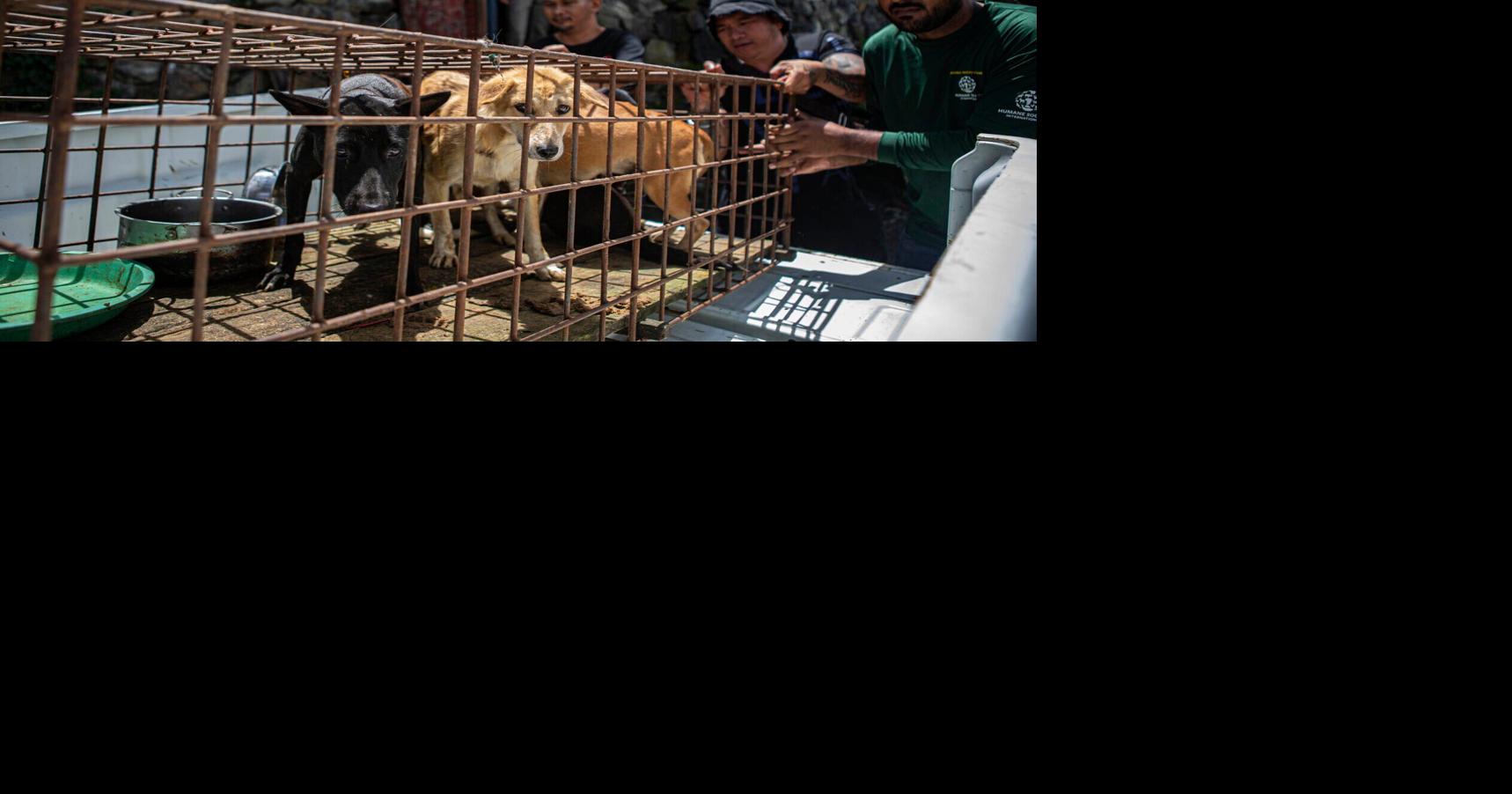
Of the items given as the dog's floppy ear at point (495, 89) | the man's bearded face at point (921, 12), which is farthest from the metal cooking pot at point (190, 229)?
the man's bearded face at point (921, 12)

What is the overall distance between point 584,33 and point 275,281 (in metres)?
2.21

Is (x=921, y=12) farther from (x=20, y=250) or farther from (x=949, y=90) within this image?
(x=20, y=250)

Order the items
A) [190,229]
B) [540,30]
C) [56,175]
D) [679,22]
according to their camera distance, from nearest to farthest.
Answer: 1. [56,175]
2. [190,229]
3. [540,30]
4. [679,22]

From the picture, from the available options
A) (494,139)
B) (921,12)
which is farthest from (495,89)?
(921,12)

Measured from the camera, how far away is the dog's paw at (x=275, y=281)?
7.15ft

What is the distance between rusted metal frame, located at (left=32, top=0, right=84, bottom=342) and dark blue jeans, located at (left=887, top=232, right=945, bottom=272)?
252 cm

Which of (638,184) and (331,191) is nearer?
(331,191)

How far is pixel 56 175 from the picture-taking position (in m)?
0.76

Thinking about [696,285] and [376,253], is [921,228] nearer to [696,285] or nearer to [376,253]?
[696,285]

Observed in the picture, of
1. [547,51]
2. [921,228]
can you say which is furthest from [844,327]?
[547,51]

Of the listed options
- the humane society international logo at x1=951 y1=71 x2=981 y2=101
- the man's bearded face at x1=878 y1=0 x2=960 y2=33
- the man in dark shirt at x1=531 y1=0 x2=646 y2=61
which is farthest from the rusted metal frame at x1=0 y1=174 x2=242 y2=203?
the humane society international logo at x1=951 y1=71 x2=981 y2=101

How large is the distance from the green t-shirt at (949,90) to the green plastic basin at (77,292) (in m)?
2.04

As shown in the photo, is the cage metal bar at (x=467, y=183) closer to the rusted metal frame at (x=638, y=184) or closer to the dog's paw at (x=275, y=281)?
the rusted metal frame at (x=638, y=184)

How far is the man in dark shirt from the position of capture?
12.1ft
